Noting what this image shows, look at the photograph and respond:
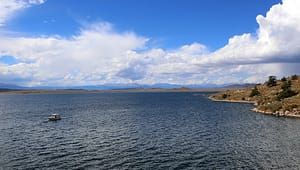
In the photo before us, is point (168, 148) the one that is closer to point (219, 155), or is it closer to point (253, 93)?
point (219, 155)

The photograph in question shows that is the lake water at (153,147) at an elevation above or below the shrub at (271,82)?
below

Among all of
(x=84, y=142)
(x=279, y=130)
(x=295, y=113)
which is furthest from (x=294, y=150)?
(x=295, y=113)

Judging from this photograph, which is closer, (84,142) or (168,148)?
(168,148)

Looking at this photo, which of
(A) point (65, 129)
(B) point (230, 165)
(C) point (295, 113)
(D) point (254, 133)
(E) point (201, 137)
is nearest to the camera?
(B) point (230, 165)

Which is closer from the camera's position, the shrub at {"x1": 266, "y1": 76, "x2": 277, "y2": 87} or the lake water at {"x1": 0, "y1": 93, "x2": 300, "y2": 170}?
the lake water at {"x1": 0, "y1": 93, "x2": 300, "y2": 170}

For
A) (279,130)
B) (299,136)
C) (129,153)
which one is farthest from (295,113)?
(129,153)

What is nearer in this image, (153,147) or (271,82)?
(153,147)

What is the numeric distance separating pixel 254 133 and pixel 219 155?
2517cm

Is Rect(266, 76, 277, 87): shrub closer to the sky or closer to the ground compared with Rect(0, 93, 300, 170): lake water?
closer to the sky

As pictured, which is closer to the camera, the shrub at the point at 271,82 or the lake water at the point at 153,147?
the lake water at the point at 153,147

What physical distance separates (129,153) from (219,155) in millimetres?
16807

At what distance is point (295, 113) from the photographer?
101250 millimetres

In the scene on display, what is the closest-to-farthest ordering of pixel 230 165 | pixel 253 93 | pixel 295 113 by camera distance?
pixel 230 165
pixel 295 113
pixel 253 93

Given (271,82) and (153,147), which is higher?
(271,82)
